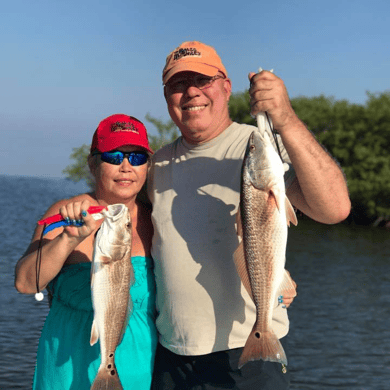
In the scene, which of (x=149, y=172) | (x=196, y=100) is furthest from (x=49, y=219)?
(x=196, y=100)

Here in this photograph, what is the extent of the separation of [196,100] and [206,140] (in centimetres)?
30

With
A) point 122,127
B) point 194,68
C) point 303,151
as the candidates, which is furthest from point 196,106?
point 303,151

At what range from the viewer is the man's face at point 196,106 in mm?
4113

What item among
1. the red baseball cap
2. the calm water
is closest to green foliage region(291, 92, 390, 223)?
the calm water

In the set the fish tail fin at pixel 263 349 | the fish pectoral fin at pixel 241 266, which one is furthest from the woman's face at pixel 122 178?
the fish tail fin at pixel 263 349

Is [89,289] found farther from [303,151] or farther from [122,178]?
[303,151]

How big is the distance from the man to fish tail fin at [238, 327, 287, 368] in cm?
45

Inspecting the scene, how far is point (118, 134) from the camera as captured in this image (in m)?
4.30

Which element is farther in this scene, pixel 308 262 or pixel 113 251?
pixel 308 262

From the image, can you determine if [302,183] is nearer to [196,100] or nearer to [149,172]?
[196,100]

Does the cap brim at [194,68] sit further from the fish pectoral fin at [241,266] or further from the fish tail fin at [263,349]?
the fish tail fin at [263,349]

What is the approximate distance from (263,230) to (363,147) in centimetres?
5159

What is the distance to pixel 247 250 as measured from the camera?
137 inches

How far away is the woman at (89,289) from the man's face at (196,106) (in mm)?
384
